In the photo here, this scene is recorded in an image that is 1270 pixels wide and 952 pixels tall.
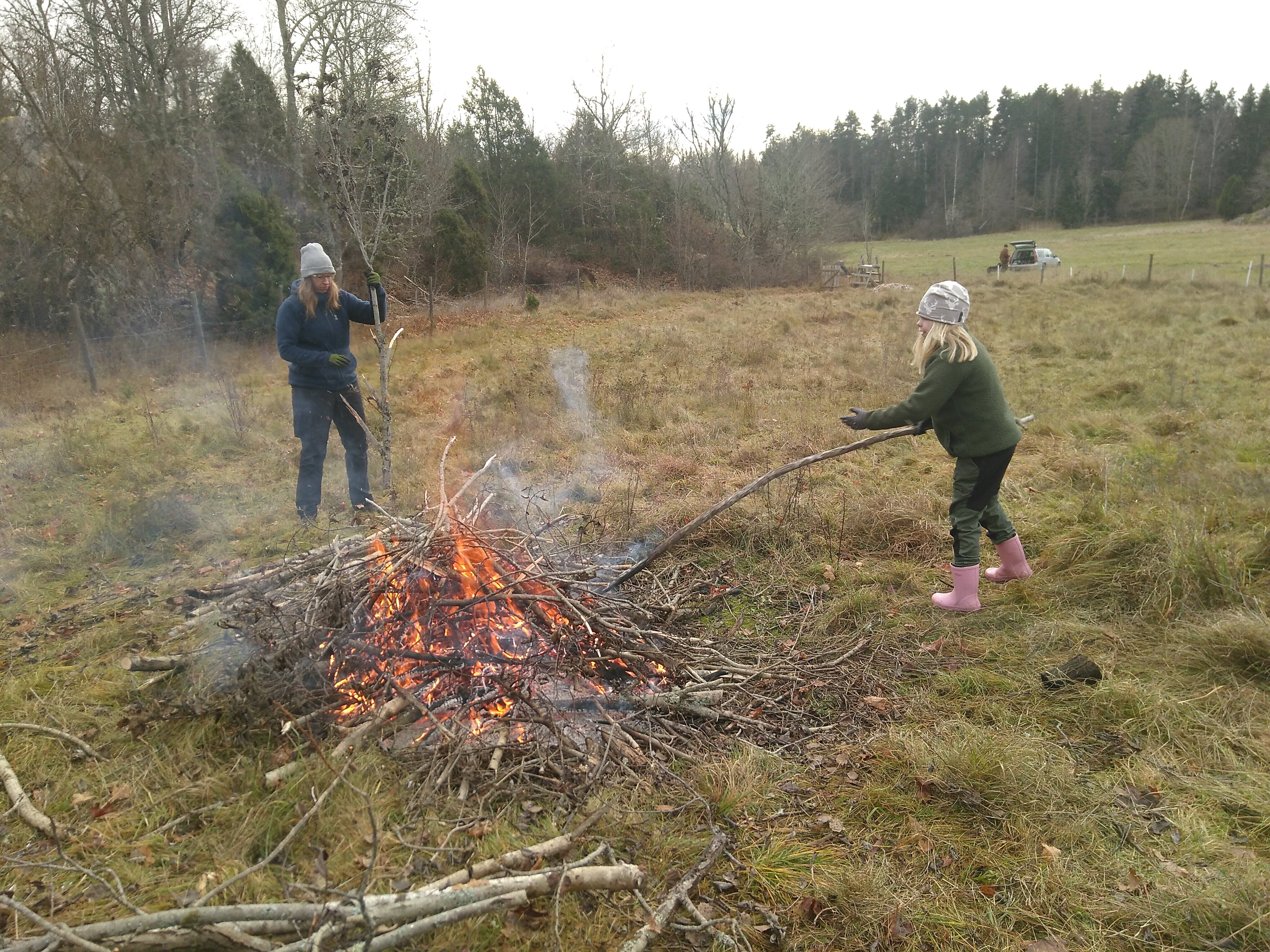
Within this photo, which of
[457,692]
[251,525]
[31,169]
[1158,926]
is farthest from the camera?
[31,169]

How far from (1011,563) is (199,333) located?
12549 mm

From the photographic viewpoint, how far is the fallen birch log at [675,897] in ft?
7.35

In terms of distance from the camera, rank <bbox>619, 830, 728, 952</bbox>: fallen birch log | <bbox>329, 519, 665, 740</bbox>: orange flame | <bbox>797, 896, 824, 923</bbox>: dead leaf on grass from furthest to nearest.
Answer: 1. <bbox>329, 519, 665, 740</bbox>: orange flame
2. <bbox>797, 896, 824, 923</bbox>: dead leaf on grass
3. <bbox>619, 830, 728, 952</bbox>: fallen birch log

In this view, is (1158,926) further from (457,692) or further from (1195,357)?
(1195,357)

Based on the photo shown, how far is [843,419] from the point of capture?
4305mm

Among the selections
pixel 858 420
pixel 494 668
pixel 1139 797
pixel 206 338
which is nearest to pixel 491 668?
pixel 494 668

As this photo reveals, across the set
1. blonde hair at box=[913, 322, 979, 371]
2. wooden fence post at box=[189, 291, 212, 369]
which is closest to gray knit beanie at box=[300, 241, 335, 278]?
blonde hair at box=[913, 322, 979, 371]

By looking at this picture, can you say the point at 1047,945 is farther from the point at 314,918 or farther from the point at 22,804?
the point at 22,804

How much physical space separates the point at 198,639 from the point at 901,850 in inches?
132

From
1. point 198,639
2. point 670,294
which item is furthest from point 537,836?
point 670,294

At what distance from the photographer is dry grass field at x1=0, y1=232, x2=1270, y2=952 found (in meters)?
2.46

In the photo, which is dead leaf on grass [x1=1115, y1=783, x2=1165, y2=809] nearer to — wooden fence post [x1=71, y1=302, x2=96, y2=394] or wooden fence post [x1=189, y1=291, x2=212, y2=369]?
wooden fence post [x1=71, y1=302, x2=96, y2=394]

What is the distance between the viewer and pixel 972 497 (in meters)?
4.27

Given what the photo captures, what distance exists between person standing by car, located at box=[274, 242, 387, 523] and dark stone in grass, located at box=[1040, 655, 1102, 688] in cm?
436
